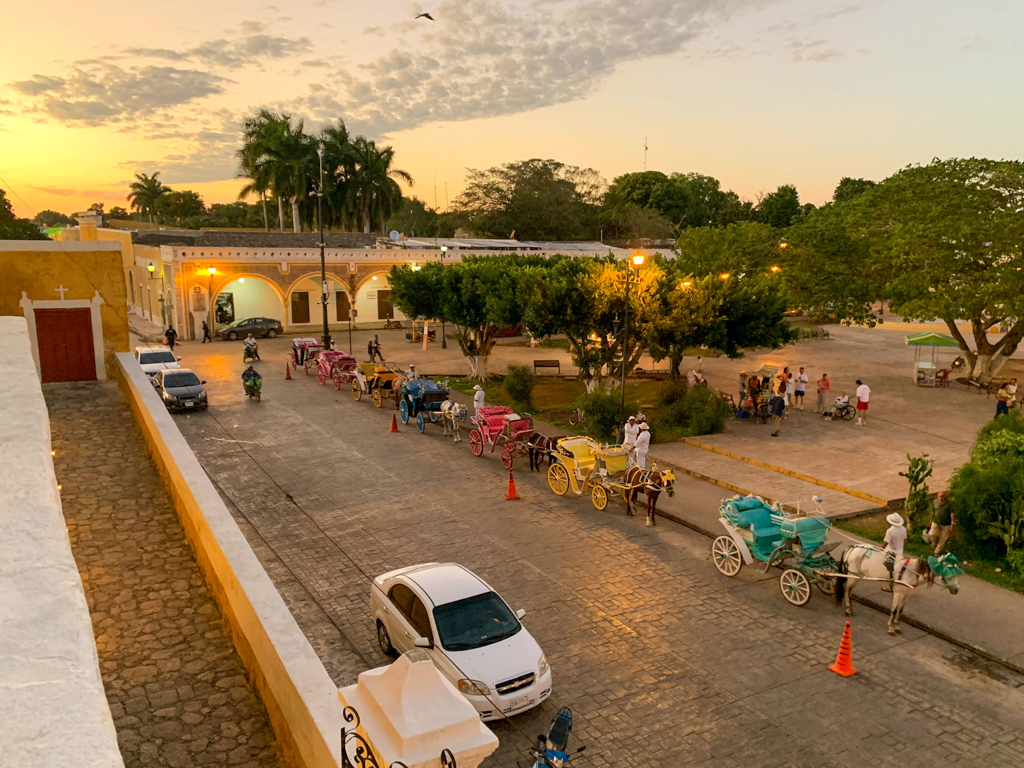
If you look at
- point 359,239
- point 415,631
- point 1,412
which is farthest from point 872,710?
point 359,239

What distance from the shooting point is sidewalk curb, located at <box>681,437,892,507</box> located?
15.6m

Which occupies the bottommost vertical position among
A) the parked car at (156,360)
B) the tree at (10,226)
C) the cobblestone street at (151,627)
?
the cobblestone street at (151,627)

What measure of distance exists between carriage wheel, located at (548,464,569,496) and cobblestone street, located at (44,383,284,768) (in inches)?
335

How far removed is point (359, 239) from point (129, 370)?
4190 centimetres

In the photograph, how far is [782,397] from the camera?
2119 cm

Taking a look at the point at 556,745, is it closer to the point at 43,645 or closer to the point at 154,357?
the point at 43,645

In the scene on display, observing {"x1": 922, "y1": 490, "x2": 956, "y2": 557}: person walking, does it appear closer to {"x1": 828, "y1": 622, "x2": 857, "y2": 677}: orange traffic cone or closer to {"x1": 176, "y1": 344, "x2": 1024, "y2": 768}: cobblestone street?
{"x1": 176, "y1": 344, "x2": 1024, "y2": 768}: cobblestone street

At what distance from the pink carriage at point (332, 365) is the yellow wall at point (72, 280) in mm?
13418

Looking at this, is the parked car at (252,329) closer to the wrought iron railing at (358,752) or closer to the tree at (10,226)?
the tree at (10,226)

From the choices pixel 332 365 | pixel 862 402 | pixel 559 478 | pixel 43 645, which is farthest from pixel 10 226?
pixel 43 645

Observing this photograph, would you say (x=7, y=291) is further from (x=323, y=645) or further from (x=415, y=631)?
(x=415, y=631)

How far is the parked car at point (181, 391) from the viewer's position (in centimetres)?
2300

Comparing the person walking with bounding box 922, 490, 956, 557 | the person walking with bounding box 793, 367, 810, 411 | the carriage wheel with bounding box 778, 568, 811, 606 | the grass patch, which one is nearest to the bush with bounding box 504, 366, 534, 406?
the person walking with bounding box 793, 367, 810, 411

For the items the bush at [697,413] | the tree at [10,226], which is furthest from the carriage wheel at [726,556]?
the tree at [10,226]
